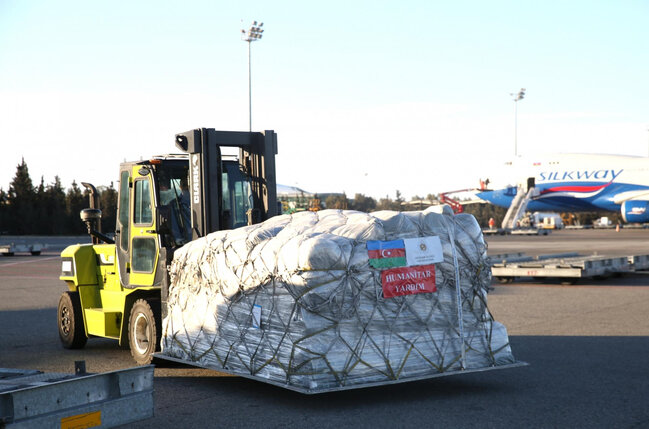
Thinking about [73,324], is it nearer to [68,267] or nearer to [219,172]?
[68,267]

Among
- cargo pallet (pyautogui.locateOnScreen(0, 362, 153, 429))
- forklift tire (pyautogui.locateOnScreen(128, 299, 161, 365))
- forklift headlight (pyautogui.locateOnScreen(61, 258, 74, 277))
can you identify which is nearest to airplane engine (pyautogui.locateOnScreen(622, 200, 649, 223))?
forklift headlight (pyautogui.locateOnScreen(61, 258, 74, 277))

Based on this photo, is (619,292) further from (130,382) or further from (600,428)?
(130,382)

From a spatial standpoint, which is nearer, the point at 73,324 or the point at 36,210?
the point at 73,324

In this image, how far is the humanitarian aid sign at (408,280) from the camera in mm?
7422

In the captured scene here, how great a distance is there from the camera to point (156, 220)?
31.1ft

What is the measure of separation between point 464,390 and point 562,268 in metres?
11.9

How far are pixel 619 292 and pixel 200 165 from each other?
1147 centimetres

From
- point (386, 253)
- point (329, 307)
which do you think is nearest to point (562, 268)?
point (386, 253)

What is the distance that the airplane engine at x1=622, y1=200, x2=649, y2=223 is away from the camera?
57.7 meters

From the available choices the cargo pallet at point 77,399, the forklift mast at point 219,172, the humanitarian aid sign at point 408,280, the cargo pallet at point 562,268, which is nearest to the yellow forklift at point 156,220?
the forklift mast at point 219,172

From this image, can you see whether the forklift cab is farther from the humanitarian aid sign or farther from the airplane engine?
the airplane engine

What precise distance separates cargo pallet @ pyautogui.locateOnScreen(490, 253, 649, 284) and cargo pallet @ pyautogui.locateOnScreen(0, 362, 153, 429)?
14.5 meters

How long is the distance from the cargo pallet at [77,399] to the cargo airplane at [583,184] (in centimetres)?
5766

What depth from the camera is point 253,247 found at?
25.6 feet
